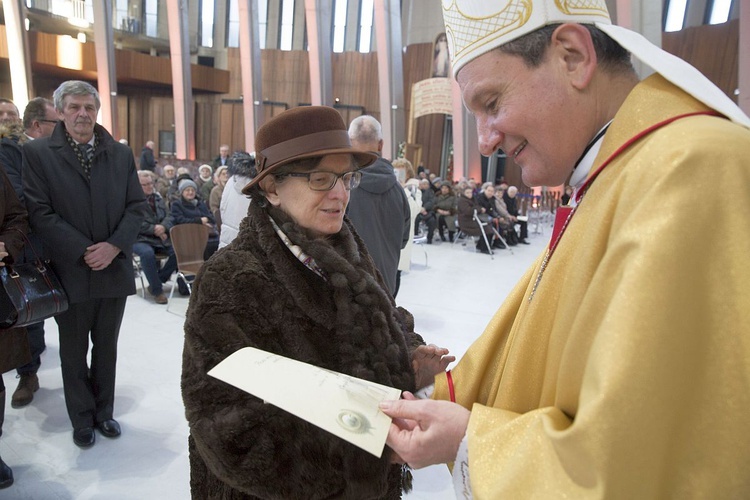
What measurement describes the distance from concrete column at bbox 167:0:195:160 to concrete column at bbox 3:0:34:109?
12.5 ft

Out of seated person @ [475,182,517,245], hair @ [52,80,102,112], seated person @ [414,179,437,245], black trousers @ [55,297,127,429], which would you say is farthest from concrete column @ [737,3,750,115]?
black trousers @ [55,297,127,429]

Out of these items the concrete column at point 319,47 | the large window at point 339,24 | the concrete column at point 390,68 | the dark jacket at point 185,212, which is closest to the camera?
the dark jacket at point 185,212

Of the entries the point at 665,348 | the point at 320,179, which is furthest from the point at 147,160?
the point at 665,348

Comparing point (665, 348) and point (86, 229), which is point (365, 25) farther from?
point (665, 348)

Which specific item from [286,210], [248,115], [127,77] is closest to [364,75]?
[248,115]

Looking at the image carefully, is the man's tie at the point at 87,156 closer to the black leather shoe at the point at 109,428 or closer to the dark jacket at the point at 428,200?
the black leather shoe at the point at 109,428

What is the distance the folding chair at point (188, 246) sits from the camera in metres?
5.14

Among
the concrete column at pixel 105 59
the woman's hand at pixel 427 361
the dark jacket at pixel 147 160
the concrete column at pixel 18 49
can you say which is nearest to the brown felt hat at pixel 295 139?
the woman's hand at pixel 427 361

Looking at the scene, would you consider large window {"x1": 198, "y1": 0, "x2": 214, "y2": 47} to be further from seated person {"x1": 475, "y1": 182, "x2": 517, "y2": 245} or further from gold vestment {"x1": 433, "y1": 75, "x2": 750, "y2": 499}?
gold vestment {"x1": 433, "y1": 75, "x2": 750, "y2": 499}

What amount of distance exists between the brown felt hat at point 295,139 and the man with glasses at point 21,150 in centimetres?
198

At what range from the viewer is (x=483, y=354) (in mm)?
1034

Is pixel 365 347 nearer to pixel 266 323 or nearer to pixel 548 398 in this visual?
pixel 266 323

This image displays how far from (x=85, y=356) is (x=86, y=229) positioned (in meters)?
0.67

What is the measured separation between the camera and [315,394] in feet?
2.74
